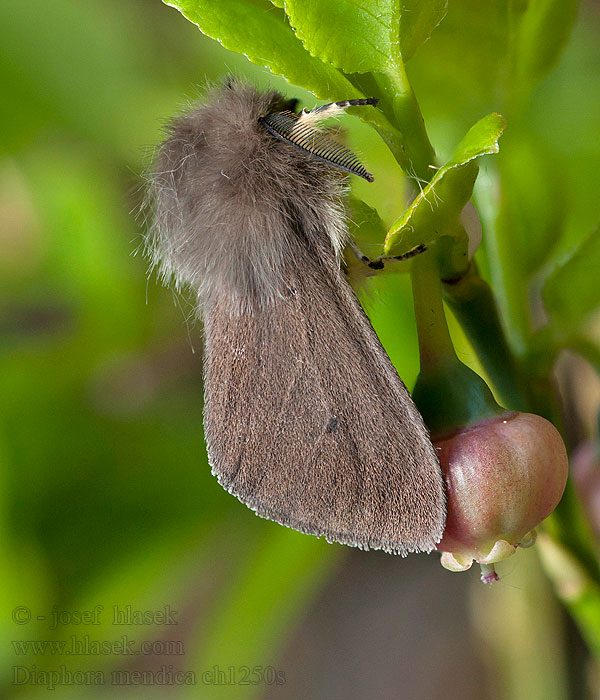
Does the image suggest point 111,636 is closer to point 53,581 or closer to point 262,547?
point 53,581

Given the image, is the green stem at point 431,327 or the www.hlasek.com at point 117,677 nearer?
the green stem at point 431,327

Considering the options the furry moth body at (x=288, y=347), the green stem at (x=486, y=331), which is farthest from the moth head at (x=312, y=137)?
the green stem at (x=486, y=331)

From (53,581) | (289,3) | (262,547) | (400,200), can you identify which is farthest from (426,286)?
(53,581)

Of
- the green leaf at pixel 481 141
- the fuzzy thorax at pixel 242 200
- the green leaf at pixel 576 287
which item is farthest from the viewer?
the green leaf at pixel 576 287

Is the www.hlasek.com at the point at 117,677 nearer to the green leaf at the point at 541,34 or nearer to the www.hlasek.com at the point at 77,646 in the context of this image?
the www.hlasek.com at the point at 77,646

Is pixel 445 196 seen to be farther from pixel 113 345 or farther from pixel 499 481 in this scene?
pixel 113 345

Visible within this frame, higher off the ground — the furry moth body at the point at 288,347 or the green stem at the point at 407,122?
the green stem at the point at 407,122
